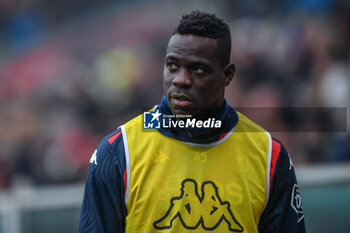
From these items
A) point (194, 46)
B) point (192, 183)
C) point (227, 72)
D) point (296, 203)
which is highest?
point (194, 46)

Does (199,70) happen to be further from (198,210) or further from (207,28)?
(198,210)

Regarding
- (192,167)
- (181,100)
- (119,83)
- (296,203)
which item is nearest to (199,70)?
(181,100)

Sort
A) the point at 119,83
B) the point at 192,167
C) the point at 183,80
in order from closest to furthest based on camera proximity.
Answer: the point at 183,80, the point at 192,167, the point at 119,83

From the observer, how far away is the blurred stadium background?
5.94 m

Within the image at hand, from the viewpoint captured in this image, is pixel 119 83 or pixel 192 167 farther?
pixel 119 83

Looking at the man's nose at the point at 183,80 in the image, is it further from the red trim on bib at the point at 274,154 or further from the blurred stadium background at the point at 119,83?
the blurred stadium background at the point at 119,83

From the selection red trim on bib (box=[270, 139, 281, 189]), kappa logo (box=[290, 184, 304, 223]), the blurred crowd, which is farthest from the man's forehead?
the blurred crowd

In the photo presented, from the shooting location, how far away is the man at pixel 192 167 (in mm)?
2623

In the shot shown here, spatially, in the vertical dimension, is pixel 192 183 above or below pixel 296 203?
above

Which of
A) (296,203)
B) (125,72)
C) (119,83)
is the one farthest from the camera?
(125,72)

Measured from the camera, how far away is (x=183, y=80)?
8.55 feet

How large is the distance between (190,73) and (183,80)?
0.18 feet

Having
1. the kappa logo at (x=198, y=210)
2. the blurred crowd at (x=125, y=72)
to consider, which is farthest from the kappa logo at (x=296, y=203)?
the blurred crowd at (x=125, y=72)

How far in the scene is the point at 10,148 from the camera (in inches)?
340
